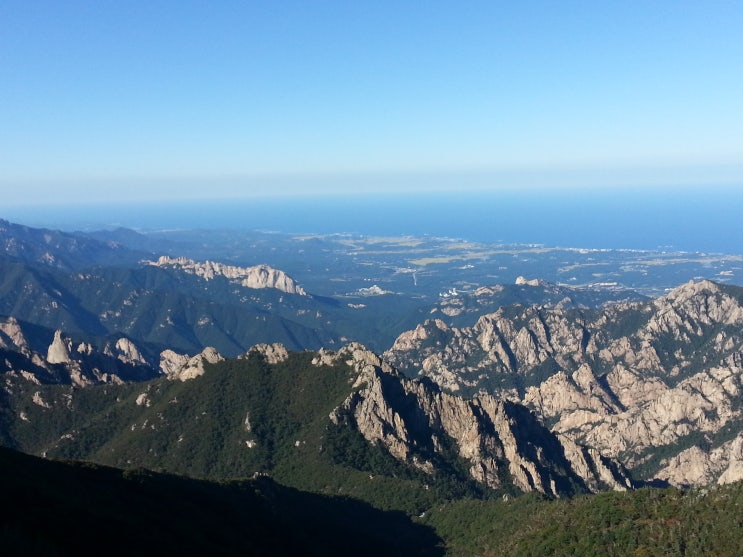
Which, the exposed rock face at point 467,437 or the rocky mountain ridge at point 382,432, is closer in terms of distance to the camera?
the rocky mountain ridge at point 382,432

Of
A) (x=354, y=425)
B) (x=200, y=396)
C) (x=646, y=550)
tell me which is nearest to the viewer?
(x=646, y=550)

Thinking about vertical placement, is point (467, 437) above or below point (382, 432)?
below

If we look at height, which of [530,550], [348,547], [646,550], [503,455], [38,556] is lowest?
[503,455]

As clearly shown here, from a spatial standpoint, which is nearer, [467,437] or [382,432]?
[382,432]

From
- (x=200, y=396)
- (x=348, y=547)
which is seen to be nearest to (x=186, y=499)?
(x=348, y=547)

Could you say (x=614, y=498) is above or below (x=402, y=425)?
above

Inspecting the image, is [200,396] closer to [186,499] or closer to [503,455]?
[503,455]

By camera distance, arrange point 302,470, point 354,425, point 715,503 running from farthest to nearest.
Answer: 1. point 354,425
2. point 302,470
3. point 715,503

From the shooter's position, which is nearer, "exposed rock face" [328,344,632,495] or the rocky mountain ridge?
the rocky mountain ridge
